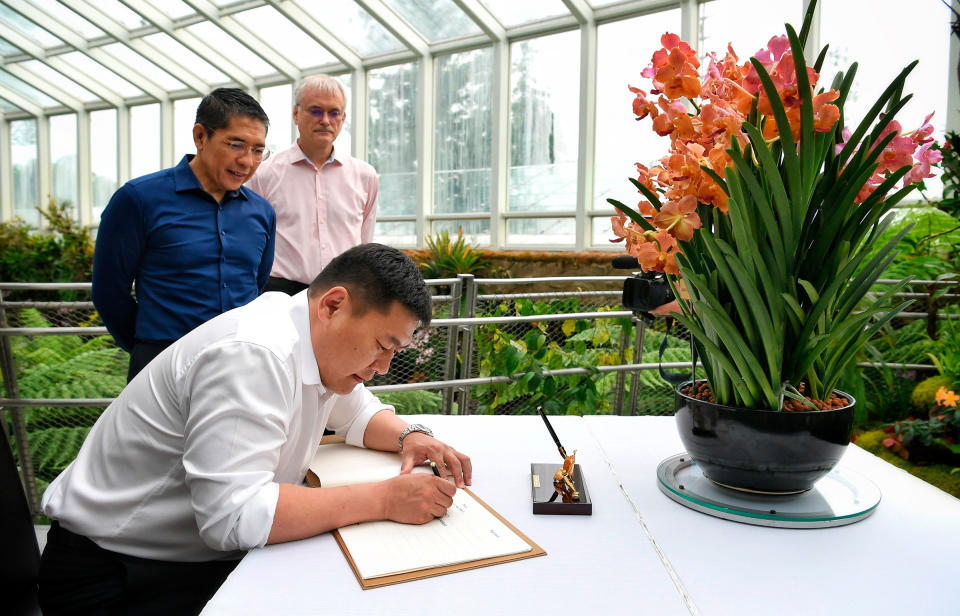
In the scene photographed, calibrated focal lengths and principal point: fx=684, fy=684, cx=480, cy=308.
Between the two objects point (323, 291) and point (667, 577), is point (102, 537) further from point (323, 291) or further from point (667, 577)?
point (667, 577)

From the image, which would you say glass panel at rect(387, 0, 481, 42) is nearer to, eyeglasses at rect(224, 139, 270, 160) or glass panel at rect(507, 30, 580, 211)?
glass panel at rect(507, 30, 580, 211)

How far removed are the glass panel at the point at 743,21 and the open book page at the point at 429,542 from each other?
6.11 meters

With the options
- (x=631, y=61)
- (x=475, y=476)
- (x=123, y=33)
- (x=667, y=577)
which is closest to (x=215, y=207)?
(x=475, y=476)

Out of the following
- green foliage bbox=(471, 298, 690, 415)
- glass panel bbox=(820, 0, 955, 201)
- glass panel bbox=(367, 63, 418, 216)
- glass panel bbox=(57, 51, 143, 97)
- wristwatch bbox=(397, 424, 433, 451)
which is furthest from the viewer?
glass panel bbox=(57, 51, 143, 97)

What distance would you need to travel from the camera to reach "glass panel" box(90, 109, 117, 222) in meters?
12.4

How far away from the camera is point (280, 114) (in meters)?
10.4

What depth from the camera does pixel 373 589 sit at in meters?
0.89

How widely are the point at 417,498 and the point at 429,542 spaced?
99mm

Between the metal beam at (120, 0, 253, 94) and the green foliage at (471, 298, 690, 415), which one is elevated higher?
the metal beam at (120, 0, 253, 94)

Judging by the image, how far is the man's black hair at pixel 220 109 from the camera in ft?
7.80

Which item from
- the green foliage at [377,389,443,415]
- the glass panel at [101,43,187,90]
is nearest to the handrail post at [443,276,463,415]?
the green foliage at [377,389,443,415]

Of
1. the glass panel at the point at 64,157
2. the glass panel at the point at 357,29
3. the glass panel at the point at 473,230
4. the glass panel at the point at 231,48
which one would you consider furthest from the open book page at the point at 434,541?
the glass panel at the point at 64,157

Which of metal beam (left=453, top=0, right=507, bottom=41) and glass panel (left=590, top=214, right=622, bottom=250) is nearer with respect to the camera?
metal beam (left=453, top=0, right=507, bottom=41)

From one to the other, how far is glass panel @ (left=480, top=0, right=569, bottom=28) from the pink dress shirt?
16.5ft
